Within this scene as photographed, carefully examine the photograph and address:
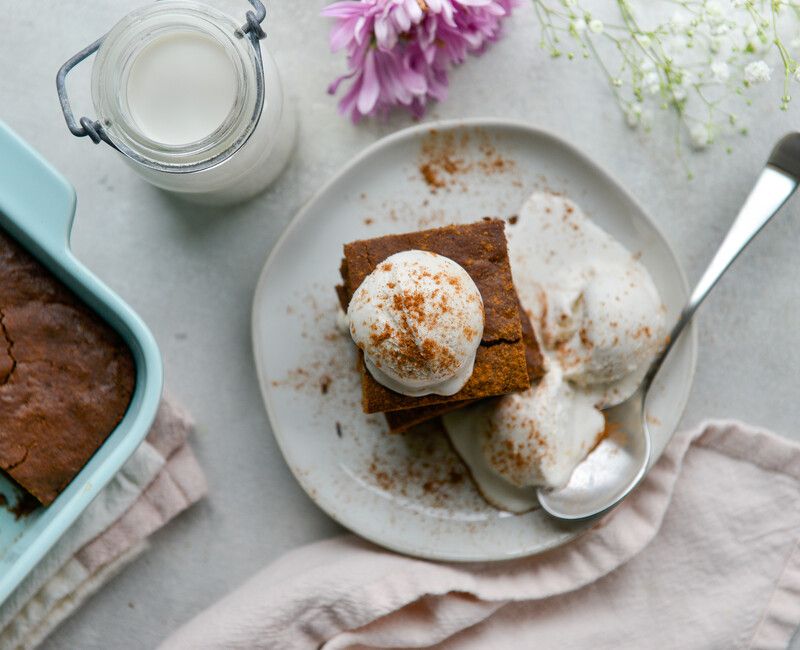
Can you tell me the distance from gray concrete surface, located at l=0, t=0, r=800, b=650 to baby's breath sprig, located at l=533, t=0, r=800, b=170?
0.14 ft

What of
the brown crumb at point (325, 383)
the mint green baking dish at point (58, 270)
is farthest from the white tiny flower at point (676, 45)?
the mint green baking dish at point (58, 270)

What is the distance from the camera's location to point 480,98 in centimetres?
194

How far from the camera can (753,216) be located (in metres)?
1.85

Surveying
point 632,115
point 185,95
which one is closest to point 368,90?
point 185,95

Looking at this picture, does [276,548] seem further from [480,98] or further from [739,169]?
[739,169]

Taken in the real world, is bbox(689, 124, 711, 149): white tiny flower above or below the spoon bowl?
above

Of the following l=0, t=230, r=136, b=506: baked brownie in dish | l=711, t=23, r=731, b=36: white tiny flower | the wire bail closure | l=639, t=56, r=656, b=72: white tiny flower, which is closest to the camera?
the wire bail closure

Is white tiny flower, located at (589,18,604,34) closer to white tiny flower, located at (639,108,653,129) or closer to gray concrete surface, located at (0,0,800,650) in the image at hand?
gray concrete surface, located at (0,0,800,650)

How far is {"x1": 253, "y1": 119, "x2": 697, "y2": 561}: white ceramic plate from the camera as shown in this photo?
1.84 meters

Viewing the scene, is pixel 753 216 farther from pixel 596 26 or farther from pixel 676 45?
pixel 596 26

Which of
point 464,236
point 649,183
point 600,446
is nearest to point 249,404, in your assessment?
point 464,236

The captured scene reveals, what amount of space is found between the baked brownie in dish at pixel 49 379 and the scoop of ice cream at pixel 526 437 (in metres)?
0.83

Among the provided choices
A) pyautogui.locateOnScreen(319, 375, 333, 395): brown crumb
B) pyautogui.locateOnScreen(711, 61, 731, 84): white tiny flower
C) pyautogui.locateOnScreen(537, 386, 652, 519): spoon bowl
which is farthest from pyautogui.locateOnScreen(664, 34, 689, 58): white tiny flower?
pyautogui.locateOnScreen(319, 375, 333, 395): brown crumb

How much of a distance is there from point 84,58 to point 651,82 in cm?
134
